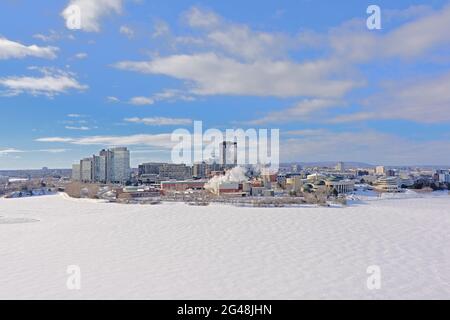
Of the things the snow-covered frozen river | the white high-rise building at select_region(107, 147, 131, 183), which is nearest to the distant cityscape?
the white high-rise building at select_region(107, 147, 131, 183)

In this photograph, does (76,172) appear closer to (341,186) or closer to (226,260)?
(341,186)

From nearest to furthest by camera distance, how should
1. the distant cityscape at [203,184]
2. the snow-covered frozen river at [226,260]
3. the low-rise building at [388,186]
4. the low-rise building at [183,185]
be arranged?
the snow-covered frozen river at [226,260], the distant cityscape at [203,184], the low-rise building at [388,186], the low-rise building at [183,185]

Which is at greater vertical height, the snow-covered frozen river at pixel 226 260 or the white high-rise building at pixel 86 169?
the white high-rise building at pixel 86 169

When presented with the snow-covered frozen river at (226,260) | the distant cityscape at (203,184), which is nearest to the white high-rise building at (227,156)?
the distant cityscape at (203,184)

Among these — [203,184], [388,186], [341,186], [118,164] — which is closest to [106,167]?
[118,164]

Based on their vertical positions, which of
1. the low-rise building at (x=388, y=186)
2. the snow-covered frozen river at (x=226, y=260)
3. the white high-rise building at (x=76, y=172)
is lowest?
the snow-covered frozen river at (x=226, y=260)

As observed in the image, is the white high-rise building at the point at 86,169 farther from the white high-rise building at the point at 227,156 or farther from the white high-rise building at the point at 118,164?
the white high-rise building at the point at 227,156
